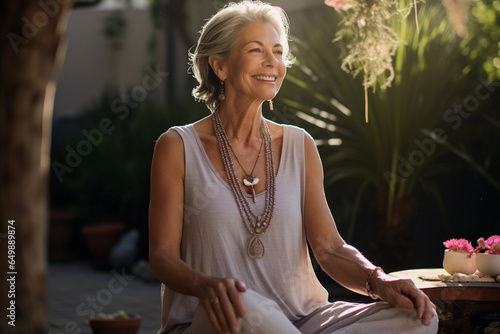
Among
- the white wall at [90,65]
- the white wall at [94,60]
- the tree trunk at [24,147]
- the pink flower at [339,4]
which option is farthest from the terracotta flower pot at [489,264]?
the white wall at [90,65]

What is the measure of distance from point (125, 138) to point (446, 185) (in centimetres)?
390

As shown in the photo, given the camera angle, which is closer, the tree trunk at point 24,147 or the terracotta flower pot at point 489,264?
the tree trunk at point 24,147

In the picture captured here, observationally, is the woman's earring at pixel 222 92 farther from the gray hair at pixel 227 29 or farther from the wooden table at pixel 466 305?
the wooden table at pixel 466 305

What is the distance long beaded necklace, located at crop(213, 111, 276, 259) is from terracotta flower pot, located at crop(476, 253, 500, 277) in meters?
0.92

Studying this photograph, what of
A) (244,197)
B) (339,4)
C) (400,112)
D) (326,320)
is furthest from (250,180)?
(400,112)

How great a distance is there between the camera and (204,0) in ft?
31.8

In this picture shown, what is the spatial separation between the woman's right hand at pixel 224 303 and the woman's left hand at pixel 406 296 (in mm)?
472

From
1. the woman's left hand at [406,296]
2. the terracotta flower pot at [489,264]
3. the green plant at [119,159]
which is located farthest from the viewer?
the green plant at [119,159]

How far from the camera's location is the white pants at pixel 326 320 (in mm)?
1900

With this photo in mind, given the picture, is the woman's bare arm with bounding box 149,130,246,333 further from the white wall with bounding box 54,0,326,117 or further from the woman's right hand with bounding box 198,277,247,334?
the white wall with bounding box 54,0,326,117

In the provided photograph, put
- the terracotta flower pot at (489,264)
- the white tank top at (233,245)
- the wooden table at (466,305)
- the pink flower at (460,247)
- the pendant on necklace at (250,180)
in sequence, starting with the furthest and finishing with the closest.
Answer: the pink flower at (460,247), the terracotta flower pot at (489,264), the wooden table at (466,305), the pendant on necklace at (250,180), the white tank top at (233,245)

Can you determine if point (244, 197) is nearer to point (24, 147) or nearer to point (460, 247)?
point (24, 147)

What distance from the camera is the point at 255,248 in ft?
7.60

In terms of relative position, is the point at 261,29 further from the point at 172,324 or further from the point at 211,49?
the point at 172,324
